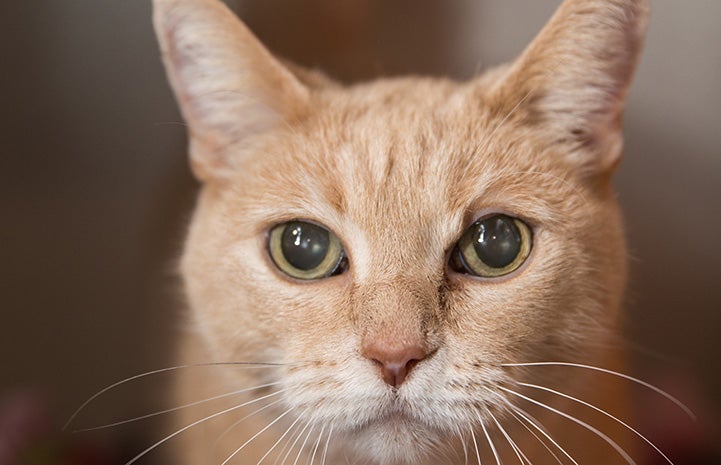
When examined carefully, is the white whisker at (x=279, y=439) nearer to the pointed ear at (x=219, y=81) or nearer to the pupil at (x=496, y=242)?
the pupil at (x=496, y=242)

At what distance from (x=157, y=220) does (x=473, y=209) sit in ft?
2.97

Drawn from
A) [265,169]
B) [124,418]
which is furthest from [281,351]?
[124,418]

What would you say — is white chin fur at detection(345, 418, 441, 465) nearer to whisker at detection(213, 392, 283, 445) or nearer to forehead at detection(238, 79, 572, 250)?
whisker at detection(213, 392, 283, 445)

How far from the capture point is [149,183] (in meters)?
1.82

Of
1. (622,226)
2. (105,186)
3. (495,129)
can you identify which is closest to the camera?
(495,129)

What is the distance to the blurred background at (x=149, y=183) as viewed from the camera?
1.58 meters

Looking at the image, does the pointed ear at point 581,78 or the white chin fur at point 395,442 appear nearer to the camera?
the white chin fur at point 395,442

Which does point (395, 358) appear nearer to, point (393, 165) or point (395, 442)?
point (395, 442)

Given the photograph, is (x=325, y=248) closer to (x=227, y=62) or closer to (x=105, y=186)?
(x=227, y=62)

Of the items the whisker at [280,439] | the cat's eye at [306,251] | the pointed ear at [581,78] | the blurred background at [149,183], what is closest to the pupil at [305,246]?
the cat's eye at [306,251]

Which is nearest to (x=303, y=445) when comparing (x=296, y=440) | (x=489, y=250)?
(x=296, y=440)

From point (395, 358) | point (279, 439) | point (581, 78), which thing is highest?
point (581, 78)

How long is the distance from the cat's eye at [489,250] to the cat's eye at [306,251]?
0.62ft

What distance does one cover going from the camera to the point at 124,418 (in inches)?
69.2
